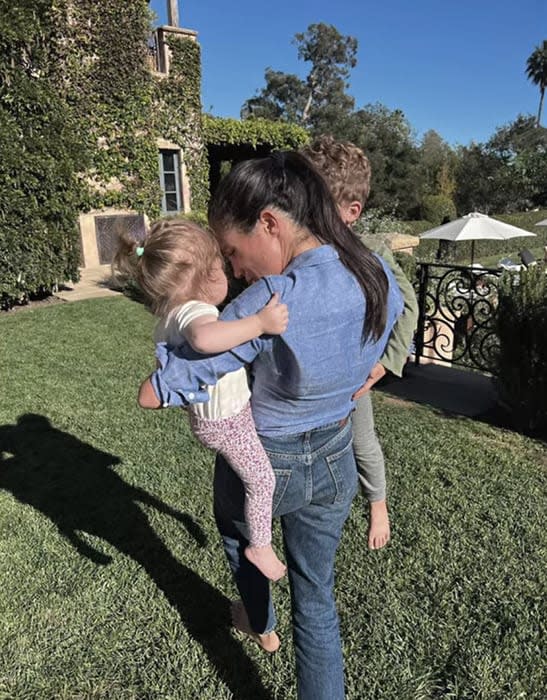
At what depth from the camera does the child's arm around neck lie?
3.70ft

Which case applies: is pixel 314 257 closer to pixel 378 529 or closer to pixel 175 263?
pixel 175 263

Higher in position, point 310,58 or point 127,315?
point 310,58

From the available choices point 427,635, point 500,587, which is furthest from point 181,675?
point 500,587

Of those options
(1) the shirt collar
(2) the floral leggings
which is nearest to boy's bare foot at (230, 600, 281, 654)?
(2) the floral leggings

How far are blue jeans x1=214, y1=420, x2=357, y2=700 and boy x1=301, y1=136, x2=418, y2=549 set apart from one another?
386mm

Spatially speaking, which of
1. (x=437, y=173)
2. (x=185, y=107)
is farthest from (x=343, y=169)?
(x=437, y=173)

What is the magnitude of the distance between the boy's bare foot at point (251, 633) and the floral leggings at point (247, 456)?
2.73ft

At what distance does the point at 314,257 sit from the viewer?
1193 mm

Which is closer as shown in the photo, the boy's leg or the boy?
the boy

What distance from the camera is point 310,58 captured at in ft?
149

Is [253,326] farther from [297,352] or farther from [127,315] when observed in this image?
[127,315]

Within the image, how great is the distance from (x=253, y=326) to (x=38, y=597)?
6.85 ft

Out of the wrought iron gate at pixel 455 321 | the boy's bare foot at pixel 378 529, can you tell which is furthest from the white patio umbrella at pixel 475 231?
the boy's bare foot at pixel 378 529

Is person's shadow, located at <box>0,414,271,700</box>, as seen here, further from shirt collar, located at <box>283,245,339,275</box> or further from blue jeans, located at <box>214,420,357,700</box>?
shirt collar, located at <box>283,245,339,275</box>
